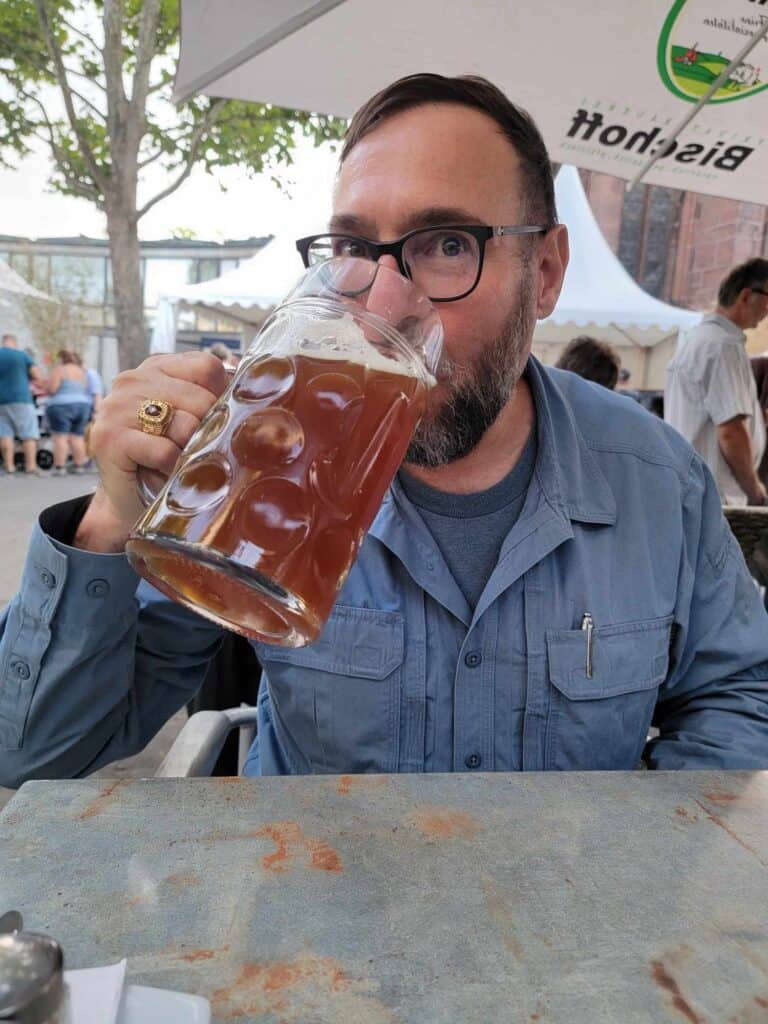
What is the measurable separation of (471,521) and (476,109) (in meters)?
0.65

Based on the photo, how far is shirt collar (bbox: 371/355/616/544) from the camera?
1.19 m

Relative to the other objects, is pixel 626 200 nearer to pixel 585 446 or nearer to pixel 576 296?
pixel 576 296

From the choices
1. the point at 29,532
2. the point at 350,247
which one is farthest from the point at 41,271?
the point at 350,247

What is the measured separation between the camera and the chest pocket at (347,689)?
1103mm

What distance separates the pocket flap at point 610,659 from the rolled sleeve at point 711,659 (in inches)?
3.2

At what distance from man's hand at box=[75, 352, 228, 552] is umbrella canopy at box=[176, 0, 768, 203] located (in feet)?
3.88

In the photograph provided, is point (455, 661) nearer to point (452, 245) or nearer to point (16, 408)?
point (452, 245)

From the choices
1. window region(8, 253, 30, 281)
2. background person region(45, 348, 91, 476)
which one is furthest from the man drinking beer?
window region(8, 253, 30, 281)

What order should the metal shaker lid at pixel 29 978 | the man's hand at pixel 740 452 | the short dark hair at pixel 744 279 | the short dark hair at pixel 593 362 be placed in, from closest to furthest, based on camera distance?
the metal shaker lid at pixel 29 978 → the man's hand at pixel 740 452 → the short dark hair at pixel 744 279 → the short dark hair at pixel 593 362

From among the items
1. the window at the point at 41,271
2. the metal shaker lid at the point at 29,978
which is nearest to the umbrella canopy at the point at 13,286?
the metal shaker lid at the point at 29,978

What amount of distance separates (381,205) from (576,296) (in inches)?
277

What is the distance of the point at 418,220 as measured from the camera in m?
1.05

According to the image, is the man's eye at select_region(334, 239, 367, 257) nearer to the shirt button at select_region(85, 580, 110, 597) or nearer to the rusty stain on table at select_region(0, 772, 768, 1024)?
the shirt button at select_region(85, 580, 110, 597)

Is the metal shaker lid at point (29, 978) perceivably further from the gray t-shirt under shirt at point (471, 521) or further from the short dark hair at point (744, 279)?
the short dark hair at point (744, 279)
